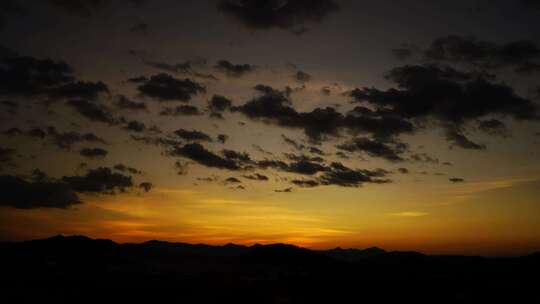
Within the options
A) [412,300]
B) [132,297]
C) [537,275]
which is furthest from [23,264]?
[537,275]

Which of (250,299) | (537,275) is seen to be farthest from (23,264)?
(537,275)

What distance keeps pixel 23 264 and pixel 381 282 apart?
153330mm

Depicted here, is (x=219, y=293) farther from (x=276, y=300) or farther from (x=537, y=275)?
(x=537, y=275)

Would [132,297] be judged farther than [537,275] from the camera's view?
No

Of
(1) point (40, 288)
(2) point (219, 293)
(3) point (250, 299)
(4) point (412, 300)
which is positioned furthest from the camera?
(1) point (40, 288)

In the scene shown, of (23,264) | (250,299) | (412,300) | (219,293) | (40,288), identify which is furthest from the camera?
(23,264)

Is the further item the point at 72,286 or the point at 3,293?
the point at 72,286

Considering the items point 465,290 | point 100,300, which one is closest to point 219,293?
point 100,300

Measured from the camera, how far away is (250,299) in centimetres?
11719

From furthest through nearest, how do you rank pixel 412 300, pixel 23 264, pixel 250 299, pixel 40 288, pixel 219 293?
pixel 23 264
pixel 40 288
pixel 219 293
pixel 250 299
pixel 412 300

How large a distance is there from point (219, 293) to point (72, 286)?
49.9 m

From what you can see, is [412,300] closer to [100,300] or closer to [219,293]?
[219,293]

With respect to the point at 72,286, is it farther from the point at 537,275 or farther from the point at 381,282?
the point at 537,275

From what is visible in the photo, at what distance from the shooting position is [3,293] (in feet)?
413
